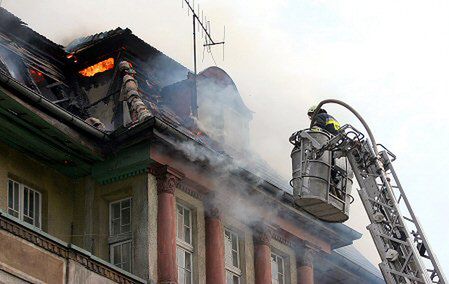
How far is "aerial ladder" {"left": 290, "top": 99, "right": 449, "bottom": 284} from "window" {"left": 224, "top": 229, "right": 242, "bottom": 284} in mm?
4145

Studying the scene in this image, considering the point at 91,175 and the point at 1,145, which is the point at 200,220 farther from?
the point at 1,145

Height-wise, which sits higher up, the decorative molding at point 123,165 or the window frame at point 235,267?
the decorative molding at point 123,165

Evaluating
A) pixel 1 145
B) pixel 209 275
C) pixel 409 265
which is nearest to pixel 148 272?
pixel 209 275

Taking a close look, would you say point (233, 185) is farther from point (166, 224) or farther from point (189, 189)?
point (166, 224)

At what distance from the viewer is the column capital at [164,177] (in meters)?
25.0

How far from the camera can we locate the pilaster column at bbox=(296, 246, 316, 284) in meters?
28.6

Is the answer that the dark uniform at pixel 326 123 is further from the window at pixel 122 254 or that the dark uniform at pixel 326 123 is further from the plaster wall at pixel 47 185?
the plaster wall at pixel 47 185

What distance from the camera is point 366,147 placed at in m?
22.9

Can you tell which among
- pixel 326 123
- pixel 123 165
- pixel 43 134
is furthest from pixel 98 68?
pixel 326 123

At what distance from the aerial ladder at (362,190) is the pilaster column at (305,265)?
19.2ft

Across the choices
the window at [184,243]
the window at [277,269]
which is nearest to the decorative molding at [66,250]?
the window at [184,243]

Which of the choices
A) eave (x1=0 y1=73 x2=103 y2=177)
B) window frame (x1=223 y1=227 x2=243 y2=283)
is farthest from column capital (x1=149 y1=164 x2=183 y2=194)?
window frame (x1=223 y1=227 x2=243 y2=283)

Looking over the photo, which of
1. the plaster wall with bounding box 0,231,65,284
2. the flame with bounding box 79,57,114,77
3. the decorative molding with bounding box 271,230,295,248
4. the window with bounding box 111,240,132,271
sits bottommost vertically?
the plaster wall with bounding box 0,231,65,284

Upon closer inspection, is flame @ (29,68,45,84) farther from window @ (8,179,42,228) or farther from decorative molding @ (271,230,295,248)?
decorative molding @ (271,230,295,248)
